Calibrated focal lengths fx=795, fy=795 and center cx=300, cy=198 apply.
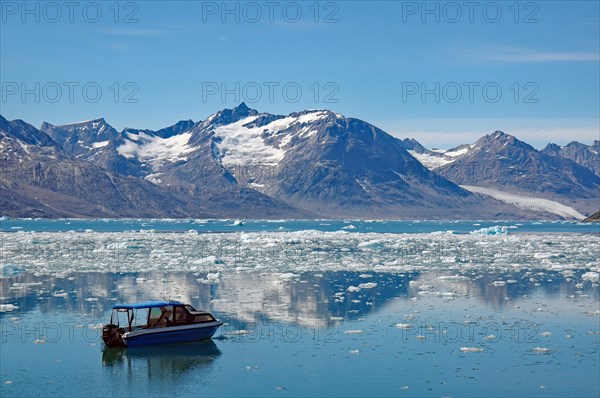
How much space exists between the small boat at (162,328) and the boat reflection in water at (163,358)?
0.25 meters

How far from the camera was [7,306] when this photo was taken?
3741cm

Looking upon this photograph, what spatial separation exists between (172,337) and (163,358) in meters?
2.17

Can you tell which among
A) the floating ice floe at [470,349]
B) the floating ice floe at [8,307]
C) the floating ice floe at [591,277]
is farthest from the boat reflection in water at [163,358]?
the floating ice floe at [591,277]

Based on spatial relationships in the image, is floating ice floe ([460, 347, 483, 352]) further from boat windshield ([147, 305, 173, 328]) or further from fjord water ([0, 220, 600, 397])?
boat windshield ([147, 305, 173, 328])

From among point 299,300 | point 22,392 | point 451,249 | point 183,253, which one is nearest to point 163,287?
point 299,300

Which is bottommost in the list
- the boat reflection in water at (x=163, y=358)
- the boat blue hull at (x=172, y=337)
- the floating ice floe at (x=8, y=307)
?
the boat reflection in water at (x=163, y=358)

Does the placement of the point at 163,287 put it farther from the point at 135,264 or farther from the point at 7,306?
the point at 135,264

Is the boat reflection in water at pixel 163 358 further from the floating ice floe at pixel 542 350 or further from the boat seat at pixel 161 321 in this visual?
the floating ice floe at pixel 542 350

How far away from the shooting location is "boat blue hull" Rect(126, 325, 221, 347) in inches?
1144

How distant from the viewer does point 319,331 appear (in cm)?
3172

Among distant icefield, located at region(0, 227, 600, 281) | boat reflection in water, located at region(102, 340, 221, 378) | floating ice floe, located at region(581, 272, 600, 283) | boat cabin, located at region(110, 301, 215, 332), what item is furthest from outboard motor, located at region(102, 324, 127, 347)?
floating ice floe, located at region(581, 272, 600, 283)

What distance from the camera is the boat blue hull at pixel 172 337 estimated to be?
2906 cm

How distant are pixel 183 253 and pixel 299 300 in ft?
120

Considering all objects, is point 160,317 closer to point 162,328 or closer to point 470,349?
point 162,328
